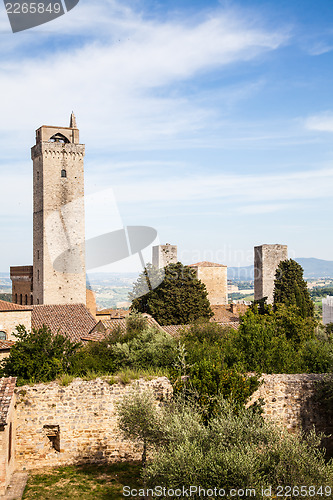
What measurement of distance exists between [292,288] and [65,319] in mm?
17105

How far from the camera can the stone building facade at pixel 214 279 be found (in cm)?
5000

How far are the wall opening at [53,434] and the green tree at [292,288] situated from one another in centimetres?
2574

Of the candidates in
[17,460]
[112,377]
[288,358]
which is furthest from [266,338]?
[17,460]

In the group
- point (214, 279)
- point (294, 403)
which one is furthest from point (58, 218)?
point (294, 403)

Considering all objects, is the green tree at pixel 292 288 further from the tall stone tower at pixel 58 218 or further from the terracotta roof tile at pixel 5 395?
the terracotta roof tile at pixel 5 395

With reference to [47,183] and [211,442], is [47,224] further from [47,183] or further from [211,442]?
[211,442]

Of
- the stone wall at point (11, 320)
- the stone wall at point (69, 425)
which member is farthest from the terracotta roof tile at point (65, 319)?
the stone wall at point (69, 425)

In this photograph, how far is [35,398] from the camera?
12.8 meters

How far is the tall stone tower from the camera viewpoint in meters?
45.9

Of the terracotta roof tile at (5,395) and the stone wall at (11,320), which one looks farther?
the stone wall at (11,320)

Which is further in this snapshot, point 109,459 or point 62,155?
point 62,155

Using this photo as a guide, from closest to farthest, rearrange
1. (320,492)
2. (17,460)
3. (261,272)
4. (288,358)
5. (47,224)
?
(320,492)
(17,460)
(288,358)
(47,224)
(261,272)

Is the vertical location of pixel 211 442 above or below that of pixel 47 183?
below

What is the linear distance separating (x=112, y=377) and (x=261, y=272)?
37.7m
